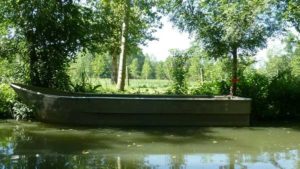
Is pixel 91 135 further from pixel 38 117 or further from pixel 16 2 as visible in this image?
pixel 16 2

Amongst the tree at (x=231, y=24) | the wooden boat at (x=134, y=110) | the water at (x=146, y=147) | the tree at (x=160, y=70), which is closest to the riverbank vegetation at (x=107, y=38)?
the tree at (x=231, y=24)

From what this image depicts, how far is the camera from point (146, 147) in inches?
364

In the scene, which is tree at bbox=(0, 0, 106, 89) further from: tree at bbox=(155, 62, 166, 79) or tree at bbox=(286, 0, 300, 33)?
tree at bbox=(155, 62, 166, 79)

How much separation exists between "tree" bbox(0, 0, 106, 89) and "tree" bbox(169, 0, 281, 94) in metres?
4.14

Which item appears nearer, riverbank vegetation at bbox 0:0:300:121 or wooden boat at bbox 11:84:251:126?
wooden boat at bbox 11:84:251:126

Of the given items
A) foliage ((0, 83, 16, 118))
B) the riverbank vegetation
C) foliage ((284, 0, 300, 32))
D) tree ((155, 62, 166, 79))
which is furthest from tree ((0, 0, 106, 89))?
tree ((155, 62, 166, 79))

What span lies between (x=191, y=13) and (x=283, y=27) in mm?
3395

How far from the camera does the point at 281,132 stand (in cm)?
1188

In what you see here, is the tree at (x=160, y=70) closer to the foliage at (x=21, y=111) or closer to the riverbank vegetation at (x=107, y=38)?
the riverbank vegetation at (x=107, y=38)

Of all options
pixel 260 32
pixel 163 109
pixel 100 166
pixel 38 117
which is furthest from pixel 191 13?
pixel 100 166

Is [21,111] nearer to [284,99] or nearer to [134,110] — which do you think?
[134,110]

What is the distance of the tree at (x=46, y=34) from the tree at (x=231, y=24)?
13.6 feet

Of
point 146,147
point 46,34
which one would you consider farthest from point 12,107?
point 146,147

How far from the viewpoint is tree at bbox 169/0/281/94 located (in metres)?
14.6
